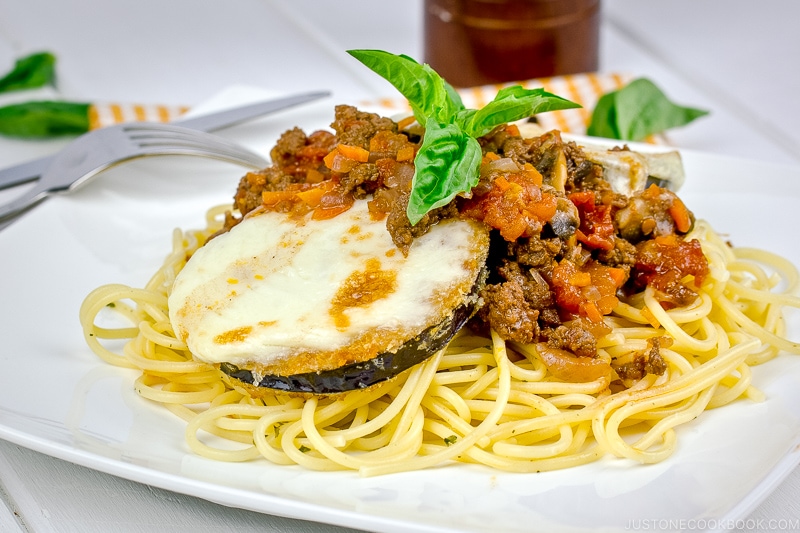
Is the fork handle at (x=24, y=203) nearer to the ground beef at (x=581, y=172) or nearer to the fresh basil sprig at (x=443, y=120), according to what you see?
the fresh basil sprig at (x=443, y=120)

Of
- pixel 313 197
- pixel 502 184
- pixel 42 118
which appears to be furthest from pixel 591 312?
pixel 42 118

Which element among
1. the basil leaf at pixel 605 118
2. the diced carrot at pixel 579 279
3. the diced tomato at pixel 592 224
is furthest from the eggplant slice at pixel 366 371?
the basil leaf at pixel 605 118

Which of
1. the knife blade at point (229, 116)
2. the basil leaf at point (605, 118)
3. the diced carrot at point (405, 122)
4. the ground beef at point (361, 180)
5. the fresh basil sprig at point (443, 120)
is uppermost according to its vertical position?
the fresh basil sprig at point (443, 120)

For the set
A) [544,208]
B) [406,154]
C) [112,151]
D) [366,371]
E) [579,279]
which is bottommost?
[366,371]

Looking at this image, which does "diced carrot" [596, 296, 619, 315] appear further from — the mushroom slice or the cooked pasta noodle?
A: the mushroom slice

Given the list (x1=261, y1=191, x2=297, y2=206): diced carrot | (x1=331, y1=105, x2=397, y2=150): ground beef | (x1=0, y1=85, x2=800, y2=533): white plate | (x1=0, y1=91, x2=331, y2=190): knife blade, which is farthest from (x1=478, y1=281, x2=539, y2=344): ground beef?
(x1=0, y1=91, x2=331, y2=190): knife blade

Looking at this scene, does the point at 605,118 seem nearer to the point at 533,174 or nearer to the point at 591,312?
the point at 533,174
